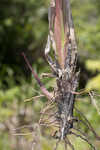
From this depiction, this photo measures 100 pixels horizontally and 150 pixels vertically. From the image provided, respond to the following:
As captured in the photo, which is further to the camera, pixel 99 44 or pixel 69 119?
pixel 99 44

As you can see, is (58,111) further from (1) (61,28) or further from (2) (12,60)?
(2) (12,60)

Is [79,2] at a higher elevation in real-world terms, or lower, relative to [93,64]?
higher

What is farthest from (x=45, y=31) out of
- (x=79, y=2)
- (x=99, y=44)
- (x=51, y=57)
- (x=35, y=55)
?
(x=51, y=57)

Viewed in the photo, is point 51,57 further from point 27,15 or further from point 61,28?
point 27,15

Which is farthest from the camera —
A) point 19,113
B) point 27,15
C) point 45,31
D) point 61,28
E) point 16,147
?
point 27,15

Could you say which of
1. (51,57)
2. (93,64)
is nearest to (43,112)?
(51,57)

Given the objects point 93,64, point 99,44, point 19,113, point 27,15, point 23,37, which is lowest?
point 19,113

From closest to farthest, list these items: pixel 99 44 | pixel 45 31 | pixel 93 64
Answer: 1. pixel 93 64
2. pixel 99 44
3. pixel 45 31
